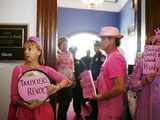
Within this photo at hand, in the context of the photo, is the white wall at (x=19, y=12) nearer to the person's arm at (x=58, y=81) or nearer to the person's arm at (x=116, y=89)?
the person's arm at (x=58, y=81)

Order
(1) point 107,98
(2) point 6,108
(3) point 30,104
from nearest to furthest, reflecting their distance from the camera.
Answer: (3) point 30,104 < (1) point 107,98 < (2) point 6,108

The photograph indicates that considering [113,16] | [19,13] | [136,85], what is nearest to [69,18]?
[113,16]

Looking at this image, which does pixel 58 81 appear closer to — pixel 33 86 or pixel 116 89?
pixel 33 86

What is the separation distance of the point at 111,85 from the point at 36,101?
513mm

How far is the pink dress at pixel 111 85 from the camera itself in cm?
197

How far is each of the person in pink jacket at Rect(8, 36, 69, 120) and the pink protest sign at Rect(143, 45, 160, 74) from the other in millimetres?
520

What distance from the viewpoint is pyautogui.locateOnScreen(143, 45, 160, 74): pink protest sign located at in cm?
191

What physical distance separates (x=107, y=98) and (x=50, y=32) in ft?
2.28

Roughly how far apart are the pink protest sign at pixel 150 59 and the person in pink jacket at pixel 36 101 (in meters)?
0.52

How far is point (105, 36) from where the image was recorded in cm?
A: 209

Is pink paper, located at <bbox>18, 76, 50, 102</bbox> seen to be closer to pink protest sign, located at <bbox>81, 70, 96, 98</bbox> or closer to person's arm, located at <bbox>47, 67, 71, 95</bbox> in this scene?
person's arm, located at <bbox>47, 67, 71, 95</bbox>

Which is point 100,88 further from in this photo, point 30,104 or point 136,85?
point 30,104

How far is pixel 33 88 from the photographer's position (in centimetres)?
184

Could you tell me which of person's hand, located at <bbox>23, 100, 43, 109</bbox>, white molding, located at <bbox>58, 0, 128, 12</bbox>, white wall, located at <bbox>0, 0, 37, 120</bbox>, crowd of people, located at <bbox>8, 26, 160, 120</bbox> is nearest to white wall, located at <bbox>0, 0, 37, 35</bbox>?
white wall, located at <bbox>0, 0, 37, 120</bbox>
